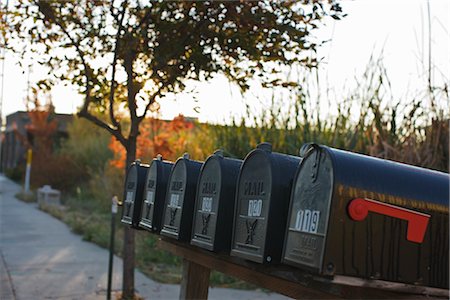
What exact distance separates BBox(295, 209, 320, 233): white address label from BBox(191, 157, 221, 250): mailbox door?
835mm

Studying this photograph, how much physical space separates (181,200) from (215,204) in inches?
20.3

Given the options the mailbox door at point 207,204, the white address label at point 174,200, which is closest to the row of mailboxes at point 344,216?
the mailbox door at point 207,204

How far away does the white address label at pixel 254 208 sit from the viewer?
9.55 feet

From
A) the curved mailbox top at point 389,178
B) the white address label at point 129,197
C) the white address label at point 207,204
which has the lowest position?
the white address label at point 129,197

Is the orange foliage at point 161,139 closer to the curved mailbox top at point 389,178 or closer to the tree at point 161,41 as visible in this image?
the tree at point 161,41

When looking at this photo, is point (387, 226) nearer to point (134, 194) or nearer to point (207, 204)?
point (207, 204)

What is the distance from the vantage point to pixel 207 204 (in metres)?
3.51

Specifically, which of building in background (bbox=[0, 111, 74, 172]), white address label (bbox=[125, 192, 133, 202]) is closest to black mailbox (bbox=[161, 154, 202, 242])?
white address label (bbox=[125, 192, 133, 202])

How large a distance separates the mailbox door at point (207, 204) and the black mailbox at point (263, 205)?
28 cm

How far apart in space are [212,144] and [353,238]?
347 inches

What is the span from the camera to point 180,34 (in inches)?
270

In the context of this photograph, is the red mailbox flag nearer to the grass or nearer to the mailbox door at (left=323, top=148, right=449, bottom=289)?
the mailbox door at (left=323, top=148, right=449, bottom=289)

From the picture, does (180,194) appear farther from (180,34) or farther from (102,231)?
(102,231)

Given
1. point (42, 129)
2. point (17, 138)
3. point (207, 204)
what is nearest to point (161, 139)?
point (207, 204)
